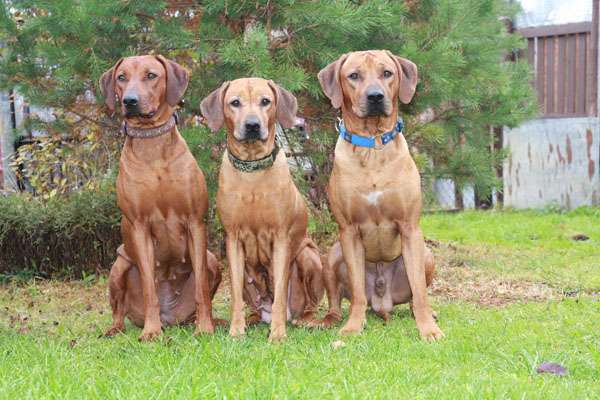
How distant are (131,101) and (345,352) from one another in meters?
1.92

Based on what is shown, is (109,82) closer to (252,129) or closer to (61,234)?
(252,129)

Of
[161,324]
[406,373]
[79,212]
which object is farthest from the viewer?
[79,212]

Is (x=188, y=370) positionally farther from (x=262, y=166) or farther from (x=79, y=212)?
(x=79, y=212)

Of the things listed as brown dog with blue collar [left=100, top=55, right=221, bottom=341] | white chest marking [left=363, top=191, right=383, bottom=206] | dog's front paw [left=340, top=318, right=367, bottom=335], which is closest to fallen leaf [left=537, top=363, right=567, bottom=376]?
dog's front paw [left=340, top=318, right=367, bottom=335]

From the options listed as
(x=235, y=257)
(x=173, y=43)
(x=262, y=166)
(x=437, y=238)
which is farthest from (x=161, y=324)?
(x=437, y=238)

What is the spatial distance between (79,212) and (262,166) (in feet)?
10.0

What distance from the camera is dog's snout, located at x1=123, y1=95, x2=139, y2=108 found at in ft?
14.2

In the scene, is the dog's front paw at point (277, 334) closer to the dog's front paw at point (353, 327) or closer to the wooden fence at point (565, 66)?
the dog's front paw at point (353, 327)

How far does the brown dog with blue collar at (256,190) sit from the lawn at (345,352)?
33cm

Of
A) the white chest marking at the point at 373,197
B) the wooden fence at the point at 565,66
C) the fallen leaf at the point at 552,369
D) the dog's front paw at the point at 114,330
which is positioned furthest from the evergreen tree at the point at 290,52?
the wooden fence at the point at 565,66

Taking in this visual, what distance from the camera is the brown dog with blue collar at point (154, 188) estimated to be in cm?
442

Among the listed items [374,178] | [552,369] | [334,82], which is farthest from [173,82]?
[552,369]

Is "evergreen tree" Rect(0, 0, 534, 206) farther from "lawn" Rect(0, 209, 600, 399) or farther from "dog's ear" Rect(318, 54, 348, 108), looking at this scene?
"lawn" Rect(0, 209, 600, 399)

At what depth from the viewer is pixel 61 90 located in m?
5.69
